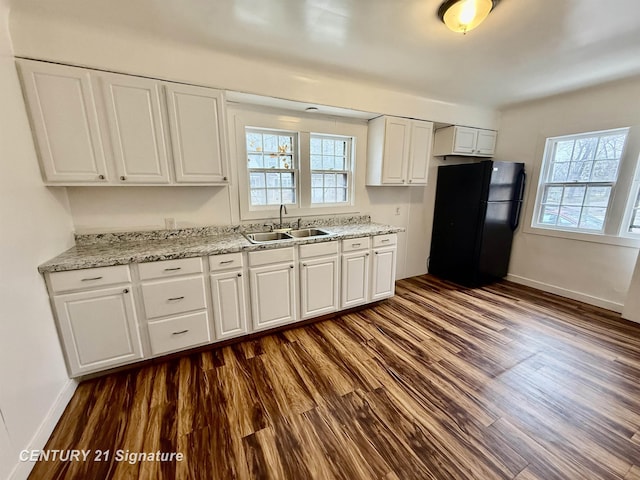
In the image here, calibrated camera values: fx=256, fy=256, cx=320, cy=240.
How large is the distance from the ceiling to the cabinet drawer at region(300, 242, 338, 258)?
1.64 metres

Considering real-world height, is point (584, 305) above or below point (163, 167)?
below

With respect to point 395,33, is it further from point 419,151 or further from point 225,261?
point 225,261

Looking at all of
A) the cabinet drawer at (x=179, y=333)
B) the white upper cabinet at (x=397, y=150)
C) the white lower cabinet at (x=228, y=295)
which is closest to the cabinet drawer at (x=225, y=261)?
the white lower cabinet at (x=228, y=295)

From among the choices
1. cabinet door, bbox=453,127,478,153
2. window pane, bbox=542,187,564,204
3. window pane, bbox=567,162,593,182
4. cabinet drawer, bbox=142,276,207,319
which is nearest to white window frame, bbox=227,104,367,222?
cabinet drawer, bbox=142,276,207,319

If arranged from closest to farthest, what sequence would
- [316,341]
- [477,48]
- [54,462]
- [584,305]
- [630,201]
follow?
1. [54,462]
2. [477,48]
3. [316,341]
4. [630,201]
5. [584,305]

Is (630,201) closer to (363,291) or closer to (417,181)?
(417,181)

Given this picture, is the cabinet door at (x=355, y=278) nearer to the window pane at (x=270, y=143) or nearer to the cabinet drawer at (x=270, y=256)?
the cabinet drawer at (x=270, y=256)

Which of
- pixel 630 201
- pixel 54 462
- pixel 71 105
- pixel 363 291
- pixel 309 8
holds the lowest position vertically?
pixel 54 462

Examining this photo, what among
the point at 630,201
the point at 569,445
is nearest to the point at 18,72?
the point at 569,445

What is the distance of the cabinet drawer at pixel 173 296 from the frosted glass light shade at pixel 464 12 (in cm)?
245

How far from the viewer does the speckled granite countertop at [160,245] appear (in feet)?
5.74

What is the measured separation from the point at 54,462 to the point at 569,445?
2776 mm

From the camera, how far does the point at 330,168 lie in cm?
315

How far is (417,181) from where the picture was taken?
10.9 feet
